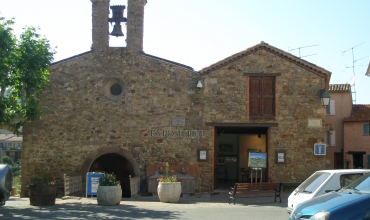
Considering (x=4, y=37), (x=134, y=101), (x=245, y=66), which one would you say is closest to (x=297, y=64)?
(x=245, y=66)

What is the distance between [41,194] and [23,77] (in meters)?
4.46

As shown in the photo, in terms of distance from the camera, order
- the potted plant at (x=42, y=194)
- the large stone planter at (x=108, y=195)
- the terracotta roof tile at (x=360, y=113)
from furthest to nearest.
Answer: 1. the terracotta roof tile at (x=360, y=113)
2. the large stone planter at (x=108, y=195)
3. the potted plant at (x=42, y=194)

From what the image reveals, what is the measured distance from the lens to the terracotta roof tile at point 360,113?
1259 inches

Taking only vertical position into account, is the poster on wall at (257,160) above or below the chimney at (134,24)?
below

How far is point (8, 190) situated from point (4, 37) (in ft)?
17.3

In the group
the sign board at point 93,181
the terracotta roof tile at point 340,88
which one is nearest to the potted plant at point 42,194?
the sign board at point 93,181

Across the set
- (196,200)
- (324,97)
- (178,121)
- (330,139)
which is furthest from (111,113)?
(330,139)

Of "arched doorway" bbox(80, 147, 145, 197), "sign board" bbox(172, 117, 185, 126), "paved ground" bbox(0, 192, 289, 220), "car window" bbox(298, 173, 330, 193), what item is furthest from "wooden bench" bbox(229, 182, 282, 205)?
"car window" bbox(298, 173, 330, 193)

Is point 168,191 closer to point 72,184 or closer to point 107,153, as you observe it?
point 72,184

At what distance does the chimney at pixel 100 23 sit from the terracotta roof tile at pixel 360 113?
1772 cm

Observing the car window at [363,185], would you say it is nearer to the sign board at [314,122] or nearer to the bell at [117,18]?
the sign board at [314,122]

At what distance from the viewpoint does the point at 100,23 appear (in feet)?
74.3

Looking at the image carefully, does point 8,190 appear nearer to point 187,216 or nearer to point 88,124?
point 187,216

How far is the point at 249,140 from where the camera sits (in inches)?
1162
